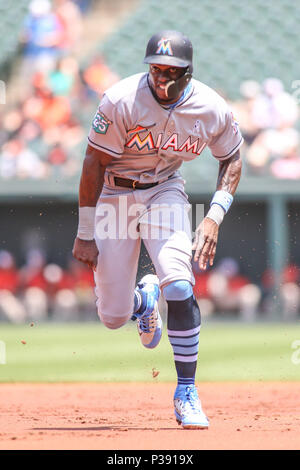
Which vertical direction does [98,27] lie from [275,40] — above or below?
above

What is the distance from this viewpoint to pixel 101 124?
4.16 metres

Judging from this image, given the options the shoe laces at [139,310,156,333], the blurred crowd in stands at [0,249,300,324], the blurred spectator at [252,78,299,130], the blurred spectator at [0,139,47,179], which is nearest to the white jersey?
the shoe laces at [139,310,156,333]

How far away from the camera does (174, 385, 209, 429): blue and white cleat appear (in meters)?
3.89

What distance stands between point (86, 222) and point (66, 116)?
9690 mm

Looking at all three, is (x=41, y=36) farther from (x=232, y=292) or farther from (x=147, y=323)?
(x=147, y=323)

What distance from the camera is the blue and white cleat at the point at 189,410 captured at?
3891 millimetres

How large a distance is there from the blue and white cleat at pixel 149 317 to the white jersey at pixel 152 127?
0.92 meters

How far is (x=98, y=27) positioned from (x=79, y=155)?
15.1 feet

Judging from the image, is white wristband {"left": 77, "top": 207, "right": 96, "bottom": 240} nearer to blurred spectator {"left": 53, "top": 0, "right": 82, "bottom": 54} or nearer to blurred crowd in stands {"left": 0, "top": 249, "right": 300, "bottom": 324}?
blurred crowd in stands {"left": 0, "top": 249, "right": 300, "bottom": 324}

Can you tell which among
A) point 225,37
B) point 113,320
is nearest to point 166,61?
point 113,320

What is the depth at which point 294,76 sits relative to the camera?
1498cm

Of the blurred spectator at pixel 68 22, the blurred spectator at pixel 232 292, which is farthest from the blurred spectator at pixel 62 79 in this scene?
the blurred spectator at pixel 232 292
